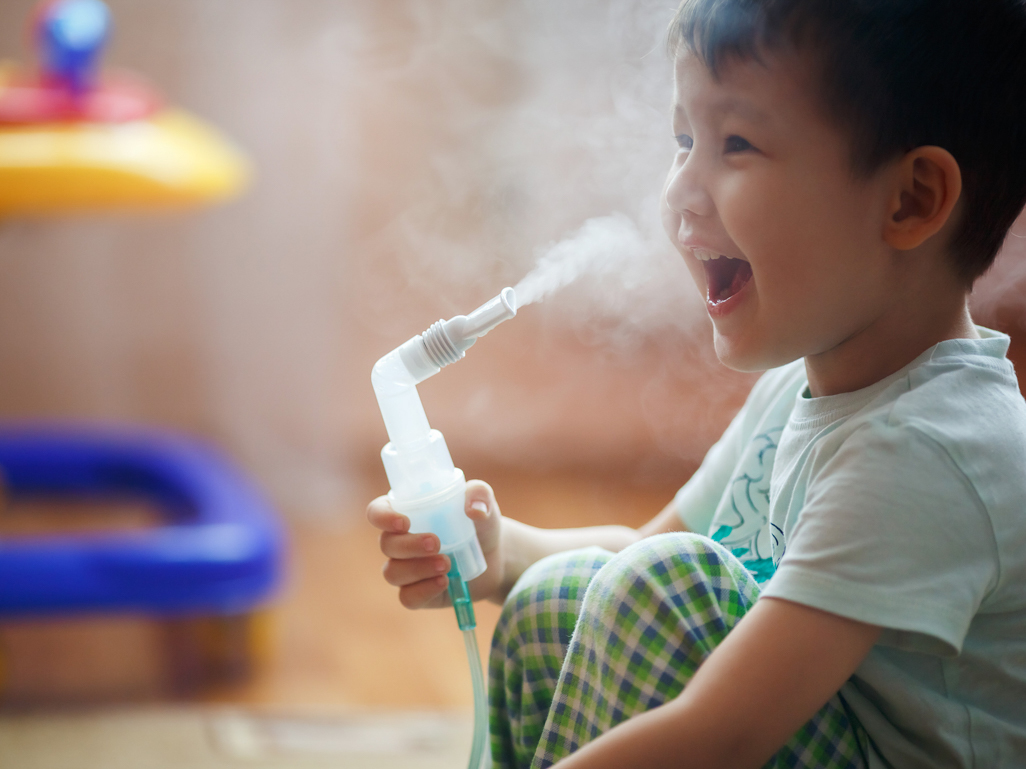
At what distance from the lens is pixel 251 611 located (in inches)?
54.7

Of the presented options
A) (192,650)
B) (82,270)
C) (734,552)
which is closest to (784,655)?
(734,552)

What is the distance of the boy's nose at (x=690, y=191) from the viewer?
0.58 metres

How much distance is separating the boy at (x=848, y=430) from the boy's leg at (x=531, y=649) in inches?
0.4

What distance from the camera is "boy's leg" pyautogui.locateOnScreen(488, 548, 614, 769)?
63 cm

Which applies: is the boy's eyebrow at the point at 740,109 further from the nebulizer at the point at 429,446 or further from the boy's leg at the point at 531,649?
the boy's leg at the point at 531,649

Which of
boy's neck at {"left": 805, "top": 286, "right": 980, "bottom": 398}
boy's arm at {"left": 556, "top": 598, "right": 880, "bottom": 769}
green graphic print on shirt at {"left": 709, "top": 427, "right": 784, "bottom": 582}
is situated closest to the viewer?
boy's arm at {"left": 556, "top": 598, "right": 880, "bottom": 769}

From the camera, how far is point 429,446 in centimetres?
60

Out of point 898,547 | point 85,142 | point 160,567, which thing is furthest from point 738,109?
point 85,142

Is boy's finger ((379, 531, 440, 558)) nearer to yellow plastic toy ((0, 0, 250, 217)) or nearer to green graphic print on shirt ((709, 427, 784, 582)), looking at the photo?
green graphic print on shirt ((709, 427, 784, 582))

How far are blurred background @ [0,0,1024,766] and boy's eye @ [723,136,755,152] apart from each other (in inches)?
46.1

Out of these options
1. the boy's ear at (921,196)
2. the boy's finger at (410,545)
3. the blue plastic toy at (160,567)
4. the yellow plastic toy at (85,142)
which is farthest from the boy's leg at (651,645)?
the yellow plastic toy at (85,142)

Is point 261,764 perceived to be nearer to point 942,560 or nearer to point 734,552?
point 734,552

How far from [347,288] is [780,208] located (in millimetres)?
1698

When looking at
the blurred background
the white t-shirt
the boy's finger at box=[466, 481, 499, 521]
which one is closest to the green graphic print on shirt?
the white t-shirt
